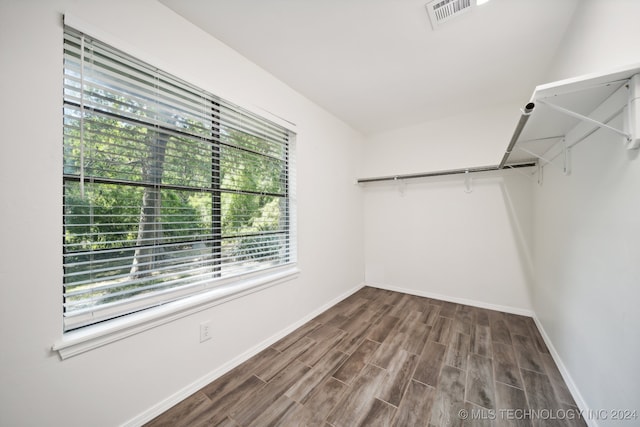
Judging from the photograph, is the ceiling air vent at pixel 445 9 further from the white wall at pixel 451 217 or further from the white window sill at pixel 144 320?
the white window sill at pixel 144 320

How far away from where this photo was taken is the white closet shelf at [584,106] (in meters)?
0.88

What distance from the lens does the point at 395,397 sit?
4.78 ft

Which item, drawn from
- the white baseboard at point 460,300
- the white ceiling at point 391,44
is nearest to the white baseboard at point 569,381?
the white baseboard at point 460,300

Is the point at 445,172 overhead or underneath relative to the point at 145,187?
overhead

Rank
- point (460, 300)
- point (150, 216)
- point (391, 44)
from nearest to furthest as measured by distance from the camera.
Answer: point (150, 216) < point (391, 44) < point (460, 300)

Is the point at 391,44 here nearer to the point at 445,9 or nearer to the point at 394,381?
the point at 445,9

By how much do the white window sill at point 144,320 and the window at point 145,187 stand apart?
0.05m

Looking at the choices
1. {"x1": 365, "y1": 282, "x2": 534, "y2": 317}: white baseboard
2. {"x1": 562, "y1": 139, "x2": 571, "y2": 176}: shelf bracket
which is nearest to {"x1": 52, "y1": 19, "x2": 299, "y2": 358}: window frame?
{"x1": 365, "y1": 282, "x2": 534, "y2": 317}: white baseboard

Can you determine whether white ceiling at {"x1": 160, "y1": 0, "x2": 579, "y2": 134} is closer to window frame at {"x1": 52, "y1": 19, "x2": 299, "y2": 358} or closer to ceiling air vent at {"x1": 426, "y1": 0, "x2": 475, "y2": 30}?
ceiling air vent at {"x1": 426, "y1": 0, "x2": 475, "y2": 30}

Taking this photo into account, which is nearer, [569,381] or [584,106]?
[584,106]

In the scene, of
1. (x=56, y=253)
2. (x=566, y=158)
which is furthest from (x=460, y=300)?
(x=56, y=253)

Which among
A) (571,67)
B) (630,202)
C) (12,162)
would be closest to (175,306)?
(12,162)

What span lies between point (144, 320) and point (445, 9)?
265 centimetres

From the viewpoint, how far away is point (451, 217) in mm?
3012
